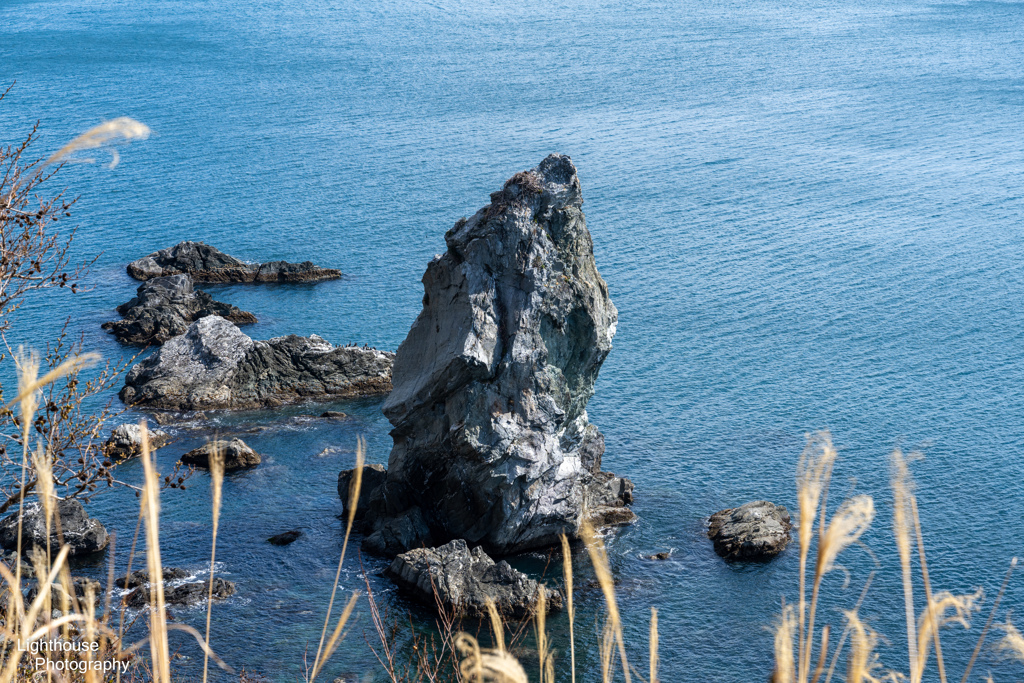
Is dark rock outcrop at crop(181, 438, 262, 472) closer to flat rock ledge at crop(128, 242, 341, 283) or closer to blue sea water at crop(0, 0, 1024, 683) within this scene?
blue sea water at crop(0, 0, 1024, 683)

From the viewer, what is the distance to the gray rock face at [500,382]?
3719 centimetres

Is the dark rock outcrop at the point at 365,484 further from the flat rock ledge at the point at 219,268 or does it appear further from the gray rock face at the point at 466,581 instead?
the flat rock ledge at the point at 219,268

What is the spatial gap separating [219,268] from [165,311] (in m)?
10.9

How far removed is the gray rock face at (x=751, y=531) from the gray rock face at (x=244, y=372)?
72.6 ft

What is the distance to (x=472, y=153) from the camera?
99.2m

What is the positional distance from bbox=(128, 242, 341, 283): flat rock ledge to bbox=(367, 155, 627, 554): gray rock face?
3317 centimetres

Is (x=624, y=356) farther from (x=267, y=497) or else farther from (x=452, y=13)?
(x=452, y=13)

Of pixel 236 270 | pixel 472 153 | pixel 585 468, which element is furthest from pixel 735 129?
pixel 585 468

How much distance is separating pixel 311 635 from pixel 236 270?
44935 mm

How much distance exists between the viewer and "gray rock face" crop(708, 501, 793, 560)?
36.7m

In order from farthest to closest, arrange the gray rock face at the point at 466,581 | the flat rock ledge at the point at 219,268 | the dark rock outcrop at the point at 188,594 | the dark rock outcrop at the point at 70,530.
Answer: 1. the flat rock ledge at the point at 219,268
2. the dark rock outcrop at the point at 70,530
3. the gray rock face at the point at 466,581
4. the dark rock outcrop at the point at 188,594

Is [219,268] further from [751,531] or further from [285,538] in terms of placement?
[751,531]

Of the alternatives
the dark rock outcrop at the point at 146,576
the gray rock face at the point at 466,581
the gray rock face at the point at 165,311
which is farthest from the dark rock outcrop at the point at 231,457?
the gray rock face at the point at 165,311

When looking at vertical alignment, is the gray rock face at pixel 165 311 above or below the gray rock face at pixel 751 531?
above
